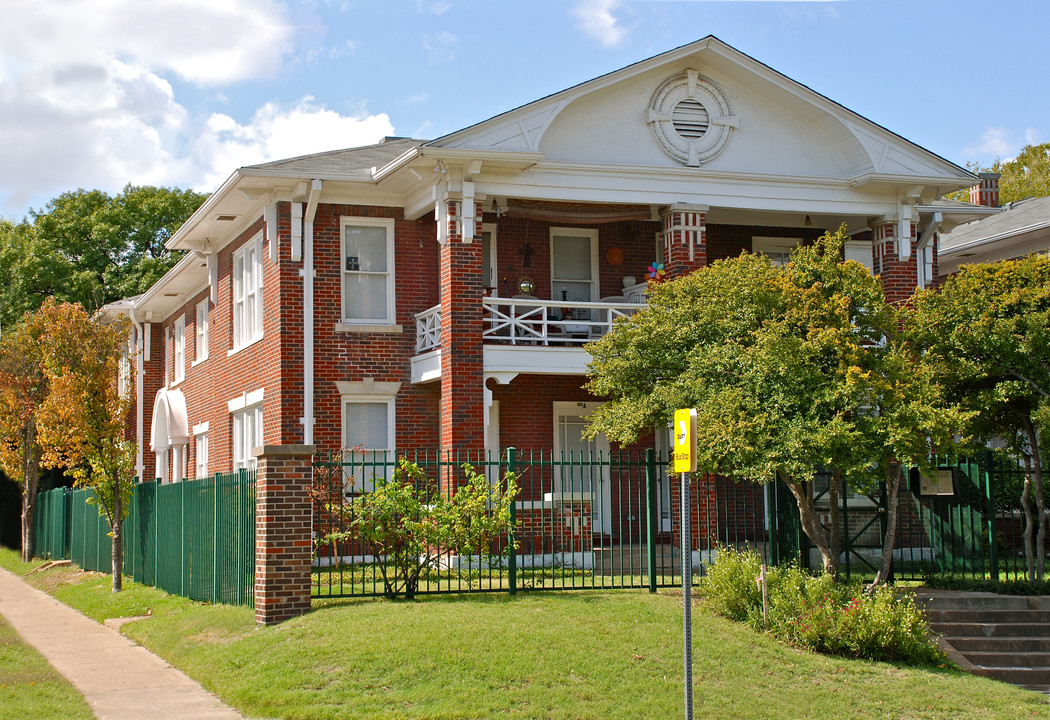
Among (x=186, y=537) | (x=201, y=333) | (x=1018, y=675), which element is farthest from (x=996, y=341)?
(x=201, y=333)

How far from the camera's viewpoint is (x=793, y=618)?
12.6 meters

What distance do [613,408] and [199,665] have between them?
639 centimetres

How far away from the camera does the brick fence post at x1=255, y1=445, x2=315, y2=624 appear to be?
1294cm

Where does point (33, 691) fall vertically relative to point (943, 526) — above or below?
below

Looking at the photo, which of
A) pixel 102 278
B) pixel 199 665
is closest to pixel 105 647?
pixel 199 665

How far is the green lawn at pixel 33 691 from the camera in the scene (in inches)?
399

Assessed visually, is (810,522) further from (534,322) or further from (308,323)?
(308,323)

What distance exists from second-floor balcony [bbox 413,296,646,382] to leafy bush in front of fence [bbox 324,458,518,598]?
543 centimetres

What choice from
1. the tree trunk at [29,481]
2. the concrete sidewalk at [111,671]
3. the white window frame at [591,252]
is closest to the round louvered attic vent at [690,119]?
the white window frame at [591,252]

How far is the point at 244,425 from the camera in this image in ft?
75.9

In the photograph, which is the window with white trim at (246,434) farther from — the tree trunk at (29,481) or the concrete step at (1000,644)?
the concrete step at (1000,644)

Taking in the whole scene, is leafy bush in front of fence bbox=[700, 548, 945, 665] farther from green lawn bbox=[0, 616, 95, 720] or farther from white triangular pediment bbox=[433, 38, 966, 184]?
white triangular pediment bbox=[433, 38, 966, 184]

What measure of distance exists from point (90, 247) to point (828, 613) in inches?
1637

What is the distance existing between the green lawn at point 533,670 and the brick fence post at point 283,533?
1.05 feet
